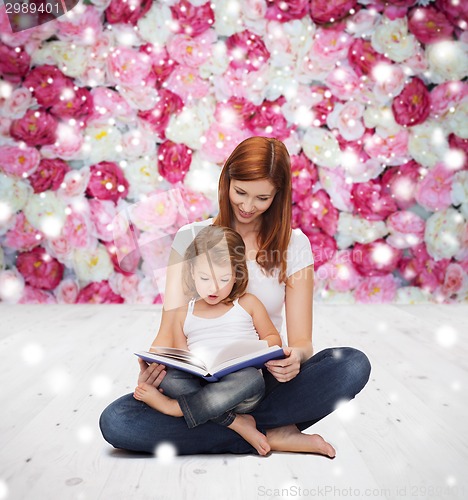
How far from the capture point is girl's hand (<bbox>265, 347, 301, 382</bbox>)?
1.46m

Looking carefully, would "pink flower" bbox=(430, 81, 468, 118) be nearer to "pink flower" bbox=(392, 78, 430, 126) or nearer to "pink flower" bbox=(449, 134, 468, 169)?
"pink flower" bbox=(392, 78, 430, 126)

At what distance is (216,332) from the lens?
1585 millimetres

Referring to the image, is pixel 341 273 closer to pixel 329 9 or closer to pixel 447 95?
pixel 447 95

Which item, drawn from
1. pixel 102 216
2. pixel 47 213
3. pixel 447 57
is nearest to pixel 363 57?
pixel 447 57

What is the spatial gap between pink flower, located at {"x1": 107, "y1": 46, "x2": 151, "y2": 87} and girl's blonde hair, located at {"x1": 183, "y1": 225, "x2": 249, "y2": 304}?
2390 millimetres

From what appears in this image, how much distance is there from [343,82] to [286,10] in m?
0.54

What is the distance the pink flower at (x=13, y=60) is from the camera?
3789 millimetres

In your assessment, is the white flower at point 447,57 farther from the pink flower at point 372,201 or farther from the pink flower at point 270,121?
the pink flower at point 270,121

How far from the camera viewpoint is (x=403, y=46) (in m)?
3.78

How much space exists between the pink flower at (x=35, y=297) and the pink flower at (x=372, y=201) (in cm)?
196

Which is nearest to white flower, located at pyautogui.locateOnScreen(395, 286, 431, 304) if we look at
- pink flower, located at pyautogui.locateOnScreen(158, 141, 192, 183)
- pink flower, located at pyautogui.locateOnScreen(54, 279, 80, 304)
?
pink flower, located at pyautogui.locateOnScreen(158, 141, 192, 183)

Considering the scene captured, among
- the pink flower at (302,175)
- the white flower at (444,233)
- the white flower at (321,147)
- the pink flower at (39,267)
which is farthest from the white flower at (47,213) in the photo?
the white flower at (444,233)

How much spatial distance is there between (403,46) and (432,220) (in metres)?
1.05

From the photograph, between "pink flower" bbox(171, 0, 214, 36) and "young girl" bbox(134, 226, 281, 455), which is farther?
"pink flower" bbox(171, 0, 214, 36)
